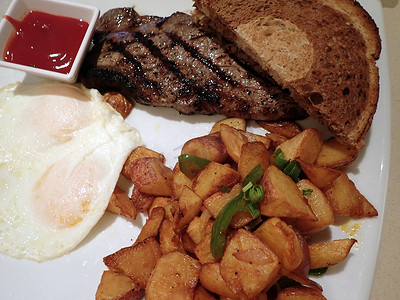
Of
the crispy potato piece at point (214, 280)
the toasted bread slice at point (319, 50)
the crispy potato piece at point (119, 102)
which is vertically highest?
the toasted bread slice at point (319, 50)

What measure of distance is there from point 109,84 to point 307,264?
5.11 ft

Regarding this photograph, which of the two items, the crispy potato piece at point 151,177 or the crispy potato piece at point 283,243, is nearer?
the crispy potato piece at point 283,243

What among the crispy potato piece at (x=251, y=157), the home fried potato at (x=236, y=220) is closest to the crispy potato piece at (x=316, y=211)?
the home fried potato at (x=236, y=220)

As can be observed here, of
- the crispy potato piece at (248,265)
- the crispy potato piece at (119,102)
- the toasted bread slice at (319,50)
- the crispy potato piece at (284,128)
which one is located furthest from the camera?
the crispy potato piece at (119,102)

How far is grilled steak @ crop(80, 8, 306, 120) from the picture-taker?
6.75 feet

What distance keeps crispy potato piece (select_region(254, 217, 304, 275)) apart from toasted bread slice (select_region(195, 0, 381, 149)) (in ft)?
2.29

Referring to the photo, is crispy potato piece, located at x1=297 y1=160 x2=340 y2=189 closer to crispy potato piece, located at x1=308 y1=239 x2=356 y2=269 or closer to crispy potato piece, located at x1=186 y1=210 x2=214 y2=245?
crispy potato piece, located at x1=308 y1=239 x2=356 y2=269

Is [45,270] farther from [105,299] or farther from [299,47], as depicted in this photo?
[299,47]

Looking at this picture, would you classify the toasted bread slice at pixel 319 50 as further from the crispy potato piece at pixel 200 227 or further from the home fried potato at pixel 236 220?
the crispy potato piece at pixel 200 227

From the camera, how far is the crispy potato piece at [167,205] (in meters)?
1.78

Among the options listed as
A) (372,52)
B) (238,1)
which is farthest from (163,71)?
(372,52)

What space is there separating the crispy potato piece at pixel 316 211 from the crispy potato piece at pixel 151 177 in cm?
69

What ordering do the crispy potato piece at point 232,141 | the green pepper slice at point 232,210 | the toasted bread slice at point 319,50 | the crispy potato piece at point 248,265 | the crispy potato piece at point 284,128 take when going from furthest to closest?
the crispy potato piece at point 284,128 → the toasted bread slice at point 319,50 → the crispy potato piece at point 232,141 → the green pepper slice at point 232,210 → the crispy potato piece at point 248,265

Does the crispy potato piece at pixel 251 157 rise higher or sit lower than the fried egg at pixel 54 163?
higher
